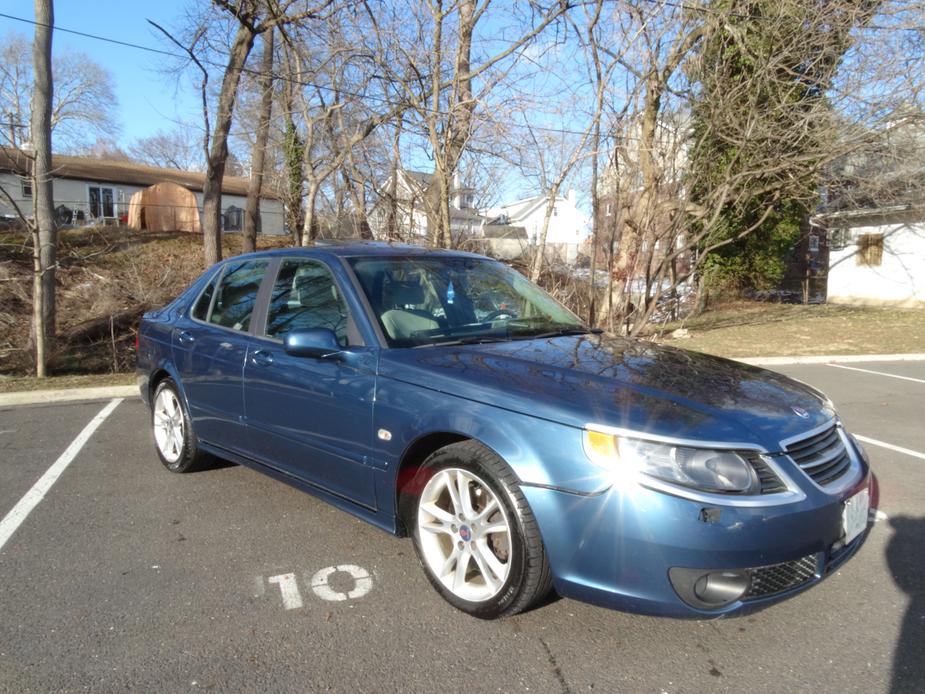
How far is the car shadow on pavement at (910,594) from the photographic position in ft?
8.70

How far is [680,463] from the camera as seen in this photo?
258 centimetres

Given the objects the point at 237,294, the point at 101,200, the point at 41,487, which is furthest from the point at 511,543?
the point at 101,200

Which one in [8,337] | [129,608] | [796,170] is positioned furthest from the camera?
[8,337]

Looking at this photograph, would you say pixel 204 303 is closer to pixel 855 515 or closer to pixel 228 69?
pixel 855 515

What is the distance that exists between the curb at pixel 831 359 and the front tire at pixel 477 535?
342 inches

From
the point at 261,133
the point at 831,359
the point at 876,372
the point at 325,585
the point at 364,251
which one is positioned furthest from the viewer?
the point at 261,133

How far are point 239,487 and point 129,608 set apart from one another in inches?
64.5

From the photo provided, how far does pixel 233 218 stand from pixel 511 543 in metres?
34.0

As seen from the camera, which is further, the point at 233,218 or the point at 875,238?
the point at 233,218

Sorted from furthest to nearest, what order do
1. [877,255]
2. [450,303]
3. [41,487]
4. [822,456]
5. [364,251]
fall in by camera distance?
[877,255] < [41,487] < [364,251] < [450,303] < [822,456]

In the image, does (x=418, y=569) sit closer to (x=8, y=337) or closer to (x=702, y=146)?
(x=702, y=146)

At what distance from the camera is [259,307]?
428 centimetres

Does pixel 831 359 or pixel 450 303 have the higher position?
pixel 450 303

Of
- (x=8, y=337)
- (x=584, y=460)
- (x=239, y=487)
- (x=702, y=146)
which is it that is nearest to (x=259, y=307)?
(x=239, y=487)
